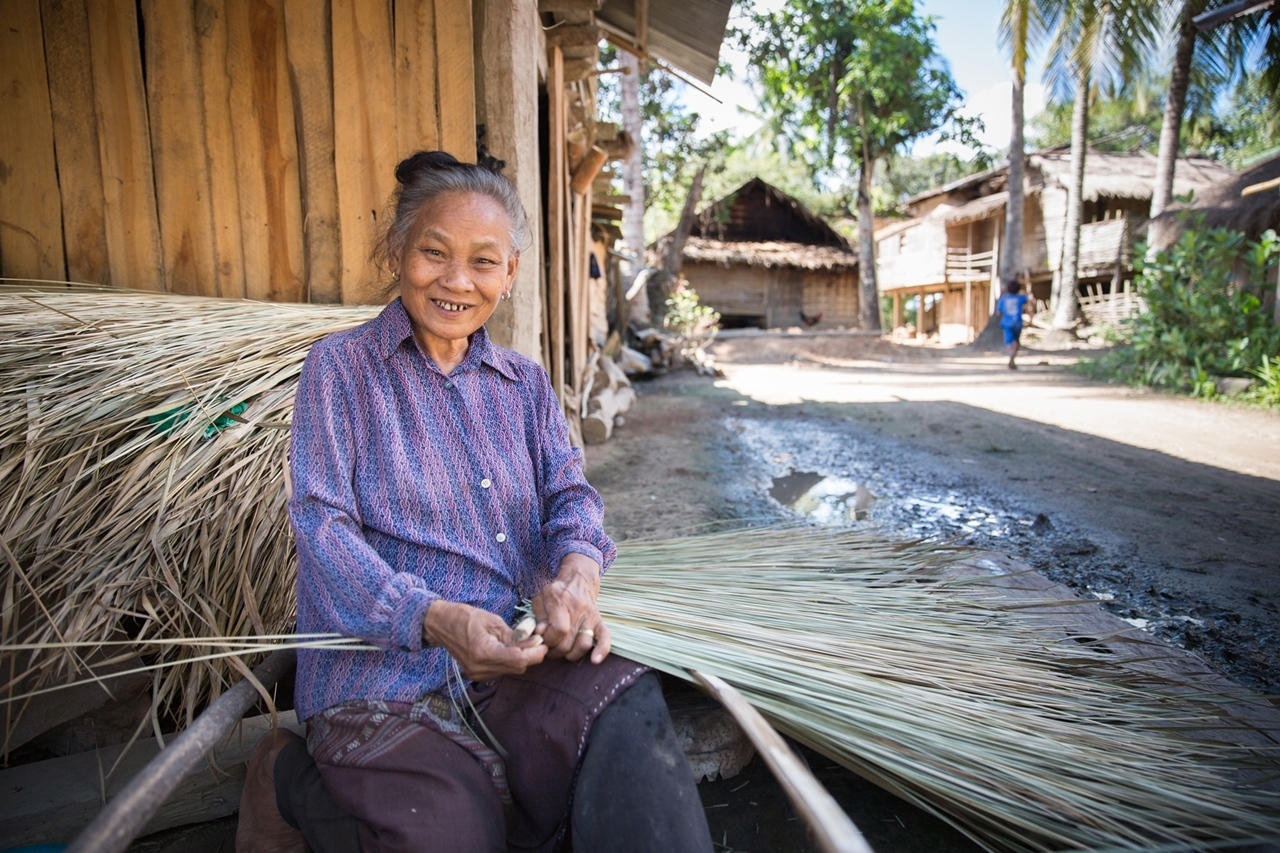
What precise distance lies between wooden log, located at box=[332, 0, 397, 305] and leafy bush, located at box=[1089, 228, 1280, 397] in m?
6.79

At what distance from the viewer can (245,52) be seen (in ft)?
7.07

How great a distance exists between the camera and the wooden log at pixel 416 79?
2176 millimetres

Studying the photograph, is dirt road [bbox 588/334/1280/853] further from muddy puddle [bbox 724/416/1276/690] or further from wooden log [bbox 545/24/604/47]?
wooden log [bbox 545/24/604/47]

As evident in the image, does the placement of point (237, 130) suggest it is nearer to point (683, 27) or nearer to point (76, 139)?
point (76, 139)

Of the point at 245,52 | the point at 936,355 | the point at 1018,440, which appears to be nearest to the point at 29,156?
the point at 245,52

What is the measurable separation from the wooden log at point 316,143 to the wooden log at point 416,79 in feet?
0.74

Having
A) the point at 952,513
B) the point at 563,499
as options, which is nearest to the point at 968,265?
the point at 952,513

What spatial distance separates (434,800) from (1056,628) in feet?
4.39

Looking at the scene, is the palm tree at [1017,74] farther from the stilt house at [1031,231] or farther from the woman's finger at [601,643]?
the woman's finger at [601,643]

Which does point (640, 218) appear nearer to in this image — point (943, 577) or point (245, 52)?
point (245, 52)

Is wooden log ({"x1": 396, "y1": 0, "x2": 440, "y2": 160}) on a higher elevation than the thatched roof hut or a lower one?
lower

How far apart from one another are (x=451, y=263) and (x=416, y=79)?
1.30m

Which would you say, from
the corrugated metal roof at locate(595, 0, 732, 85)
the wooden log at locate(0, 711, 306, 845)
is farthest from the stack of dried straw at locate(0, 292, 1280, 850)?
the corrugated metal roof at locate(595, 0, 732, 85)

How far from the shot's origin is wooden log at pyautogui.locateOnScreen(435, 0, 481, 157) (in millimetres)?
2182
